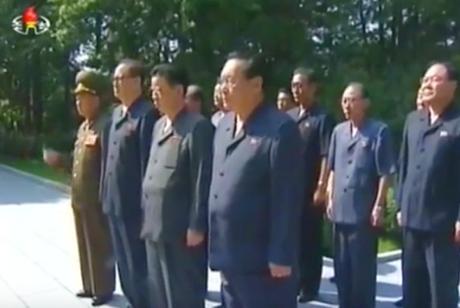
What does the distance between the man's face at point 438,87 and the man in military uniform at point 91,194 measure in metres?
2.03

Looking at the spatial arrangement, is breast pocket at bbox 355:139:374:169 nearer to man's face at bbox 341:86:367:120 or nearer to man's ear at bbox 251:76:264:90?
man's face at bbox 341:86:367:120

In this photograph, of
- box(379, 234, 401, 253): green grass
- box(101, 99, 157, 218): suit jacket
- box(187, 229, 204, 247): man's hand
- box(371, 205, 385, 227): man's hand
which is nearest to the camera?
box(187, 229, 204, 247): man's hand

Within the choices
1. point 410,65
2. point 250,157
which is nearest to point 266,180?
point 250,157

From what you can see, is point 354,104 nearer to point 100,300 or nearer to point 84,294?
point 100,300

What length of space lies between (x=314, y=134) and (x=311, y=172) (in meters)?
0.27

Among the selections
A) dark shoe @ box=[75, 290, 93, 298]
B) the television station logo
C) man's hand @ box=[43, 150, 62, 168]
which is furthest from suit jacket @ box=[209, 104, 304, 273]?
the television station logo

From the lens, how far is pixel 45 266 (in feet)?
22.3

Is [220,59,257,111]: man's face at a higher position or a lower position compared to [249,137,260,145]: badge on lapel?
higher

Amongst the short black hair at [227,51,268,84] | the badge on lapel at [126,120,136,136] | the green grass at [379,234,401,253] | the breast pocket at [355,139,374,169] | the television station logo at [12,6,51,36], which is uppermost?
the television station logo at [12,6,51,36]

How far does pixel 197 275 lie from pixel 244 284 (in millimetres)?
809

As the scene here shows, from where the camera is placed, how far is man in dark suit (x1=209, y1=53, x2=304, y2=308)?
132 inches

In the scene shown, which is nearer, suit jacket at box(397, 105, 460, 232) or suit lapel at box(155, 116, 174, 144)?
suit lapel at box(155, 116, 174, 144)

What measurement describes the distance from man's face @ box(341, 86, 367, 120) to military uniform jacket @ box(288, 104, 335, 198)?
1.05ft

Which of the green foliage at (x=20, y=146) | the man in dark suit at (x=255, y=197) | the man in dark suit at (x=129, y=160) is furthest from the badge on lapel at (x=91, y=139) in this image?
the green foliage at (x=20, y=146)
